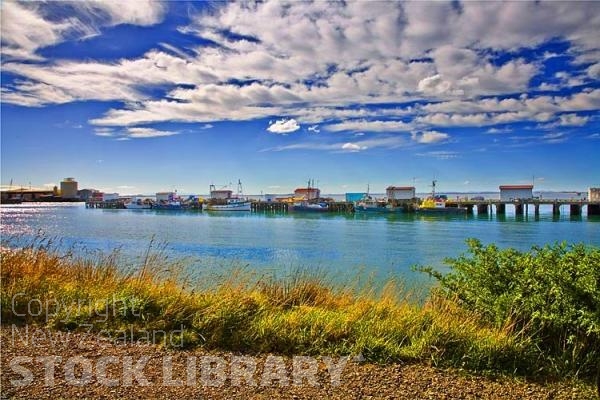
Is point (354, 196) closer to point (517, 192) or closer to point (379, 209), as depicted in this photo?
point (379, 209)

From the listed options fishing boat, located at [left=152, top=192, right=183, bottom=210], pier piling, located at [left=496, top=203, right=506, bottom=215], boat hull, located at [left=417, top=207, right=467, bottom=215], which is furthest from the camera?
fishing boat, located at [left=152, top=192, right=183, bottom=210]

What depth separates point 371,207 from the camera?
93938mm

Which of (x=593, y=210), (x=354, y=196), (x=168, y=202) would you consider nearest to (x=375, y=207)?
(x=354, y=196)

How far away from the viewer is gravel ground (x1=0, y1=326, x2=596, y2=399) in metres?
3.65

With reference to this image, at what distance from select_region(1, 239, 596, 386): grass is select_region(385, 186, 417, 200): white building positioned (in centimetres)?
9975

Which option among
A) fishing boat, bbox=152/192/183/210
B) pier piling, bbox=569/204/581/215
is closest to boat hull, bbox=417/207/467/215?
pier piling, bbox=569/204/581/215

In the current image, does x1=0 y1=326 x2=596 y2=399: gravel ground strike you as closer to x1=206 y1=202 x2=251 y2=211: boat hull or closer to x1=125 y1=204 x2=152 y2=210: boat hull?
x1=206 y1=202 x2=251 y2=211: boat hull

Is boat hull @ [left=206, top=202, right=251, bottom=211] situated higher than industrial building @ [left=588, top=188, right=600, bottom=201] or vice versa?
industrial building @ [left=588, top=188, right=600, bottom=201]

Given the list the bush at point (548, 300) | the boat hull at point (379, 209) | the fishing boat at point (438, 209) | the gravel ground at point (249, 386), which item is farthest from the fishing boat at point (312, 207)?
the gravel ground at point (249, 386)

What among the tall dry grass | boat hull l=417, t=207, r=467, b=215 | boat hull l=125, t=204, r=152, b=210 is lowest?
boat hull l=417, t=207, r=467, b=215

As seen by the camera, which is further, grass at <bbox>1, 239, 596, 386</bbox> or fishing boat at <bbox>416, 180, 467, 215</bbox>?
fishing boat at <bbox>416, 180, 467, 215</bbox>

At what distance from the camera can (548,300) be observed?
480 cm

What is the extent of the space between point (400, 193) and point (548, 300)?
103m

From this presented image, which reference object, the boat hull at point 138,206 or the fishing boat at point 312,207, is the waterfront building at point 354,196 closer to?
the fishing boat at point 312,207
